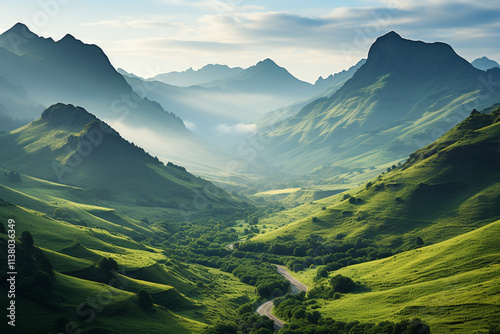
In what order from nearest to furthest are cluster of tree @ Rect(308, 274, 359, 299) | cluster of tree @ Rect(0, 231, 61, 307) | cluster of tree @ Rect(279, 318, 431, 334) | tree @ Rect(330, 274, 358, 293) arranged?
cluster of tree @ Rect(0, 231, 61, 307) < cluster of tree @ Rect(279, 318, 431, 334) < cluster of tree @ Rect(308, 274, 359, 299) < tree @ Rect(330, 274, 358, 293)

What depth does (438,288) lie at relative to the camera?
5714 inches

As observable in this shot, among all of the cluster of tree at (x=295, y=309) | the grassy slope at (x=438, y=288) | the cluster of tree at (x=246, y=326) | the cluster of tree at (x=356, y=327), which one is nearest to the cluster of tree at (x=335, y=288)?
the grassy slope at (x=438, y=288)

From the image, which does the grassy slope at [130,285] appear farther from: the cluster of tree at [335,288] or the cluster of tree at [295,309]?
the cluster of tree at [335,288]

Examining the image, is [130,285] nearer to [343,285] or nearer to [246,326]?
[246,326]

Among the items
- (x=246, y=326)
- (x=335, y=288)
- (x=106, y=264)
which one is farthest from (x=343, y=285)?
(x=106, y=264)

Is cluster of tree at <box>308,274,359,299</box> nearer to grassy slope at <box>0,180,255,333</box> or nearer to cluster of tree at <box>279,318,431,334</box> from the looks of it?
grassy slope at <box>0,180,255,333</box>

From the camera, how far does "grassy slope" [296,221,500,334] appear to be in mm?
120625

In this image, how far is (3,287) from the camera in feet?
348

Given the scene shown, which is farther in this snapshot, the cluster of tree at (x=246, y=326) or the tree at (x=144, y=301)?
the cluster of tree at (x=246, y=326)

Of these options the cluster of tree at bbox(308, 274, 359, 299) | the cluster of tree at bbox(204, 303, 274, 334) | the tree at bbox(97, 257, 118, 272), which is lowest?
the cluster of tree at bbox(204, 303, 274, 334)

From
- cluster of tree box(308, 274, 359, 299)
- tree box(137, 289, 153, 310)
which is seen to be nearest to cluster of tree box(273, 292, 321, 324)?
cluster of tree box(308, 274, 359, 299)

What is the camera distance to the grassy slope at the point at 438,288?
121 metres

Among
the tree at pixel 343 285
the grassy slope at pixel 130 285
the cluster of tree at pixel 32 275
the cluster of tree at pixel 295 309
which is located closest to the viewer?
the cluster of tree at pixel 32 275

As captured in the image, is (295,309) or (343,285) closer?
(295,309)
